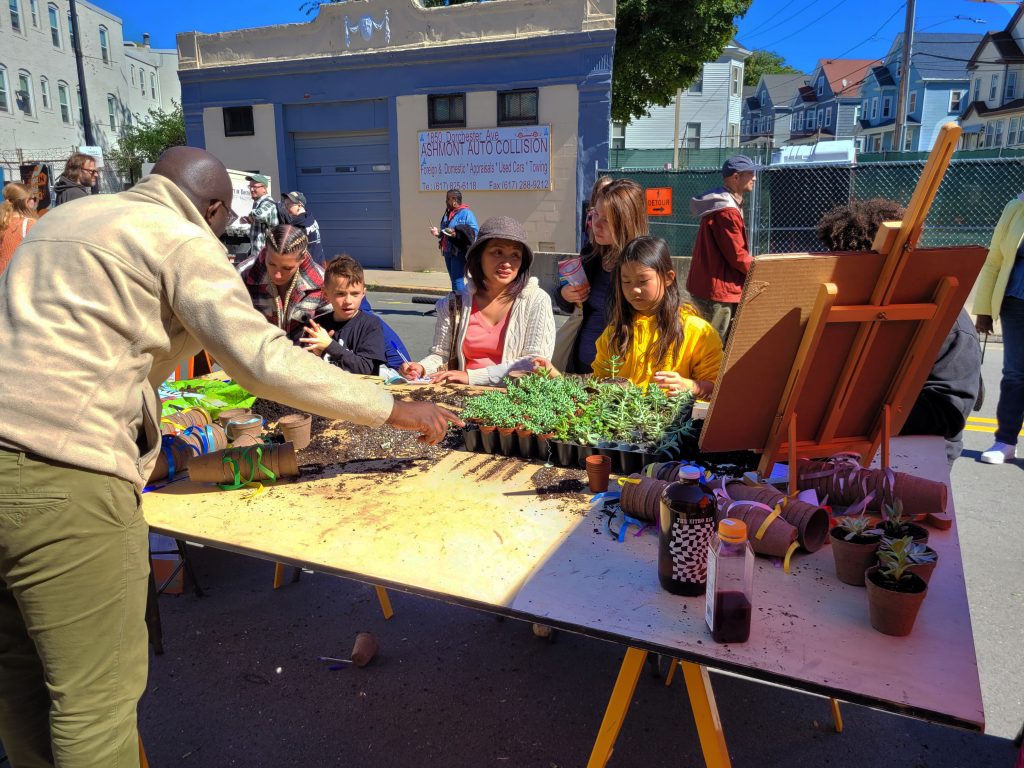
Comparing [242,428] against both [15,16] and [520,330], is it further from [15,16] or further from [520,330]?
[15,16]

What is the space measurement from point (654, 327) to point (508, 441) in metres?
1.04

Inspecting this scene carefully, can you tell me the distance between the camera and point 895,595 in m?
1.51

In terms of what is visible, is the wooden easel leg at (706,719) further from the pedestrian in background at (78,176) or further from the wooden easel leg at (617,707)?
the pedestrian in background at (78,176)

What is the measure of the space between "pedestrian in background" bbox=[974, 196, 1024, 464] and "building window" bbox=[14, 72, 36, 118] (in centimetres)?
3630

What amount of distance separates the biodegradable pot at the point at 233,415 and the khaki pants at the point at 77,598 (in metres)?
1.06

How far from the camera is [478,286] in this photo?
380 centimetres

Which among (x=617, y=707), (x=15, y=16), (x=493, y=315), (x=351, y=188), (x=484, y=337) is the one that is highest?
(x=15, y=16)

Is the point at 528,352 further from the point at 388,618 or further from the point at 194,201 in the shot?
the point at 194,201

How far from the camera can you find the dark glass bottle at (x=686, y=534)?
1.63 m

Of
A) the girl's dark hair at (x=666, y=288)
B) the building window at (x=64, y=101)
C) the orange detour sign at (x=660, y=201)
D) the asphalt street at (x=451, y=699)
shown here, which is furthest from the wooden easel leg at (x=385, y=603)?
the building window at (x=64, y=101)

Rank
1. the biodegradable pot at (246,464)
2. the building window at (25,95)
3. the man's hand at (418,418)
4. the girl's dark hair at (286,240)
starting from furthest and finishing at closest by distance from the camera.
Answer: the building window at (25,95) < the girl's dark hair at (286,240) < the biodegradable pot at (246,464) < the man's hand at (418,418)

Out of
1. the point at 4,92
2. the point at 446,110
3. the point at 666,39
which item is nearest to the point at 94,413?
the point at 446,110

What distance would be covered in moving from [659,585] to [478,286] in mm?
2353

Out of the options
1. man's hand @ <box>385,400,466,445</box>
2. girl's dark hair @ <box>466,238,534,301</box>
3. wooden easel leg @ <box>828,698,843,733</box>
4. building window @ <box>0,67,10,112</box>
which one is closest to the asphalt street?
wooden easel leg @ <box>828,698,843,733</box>
